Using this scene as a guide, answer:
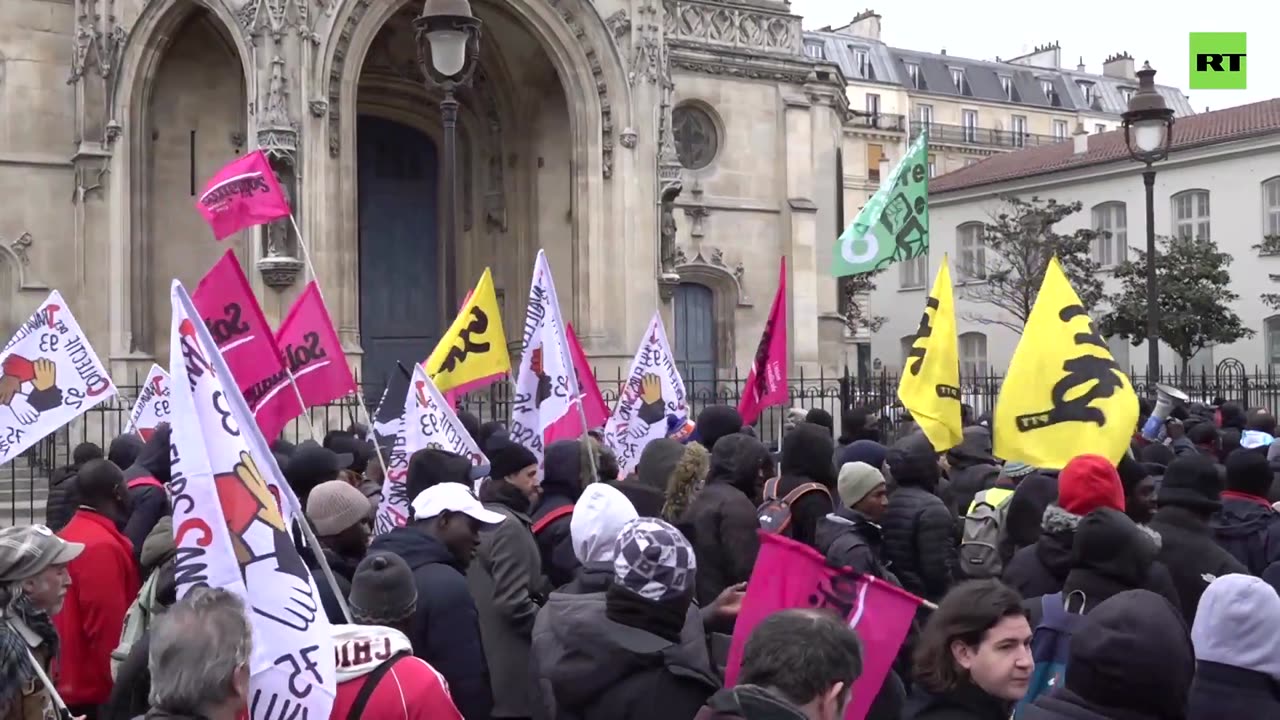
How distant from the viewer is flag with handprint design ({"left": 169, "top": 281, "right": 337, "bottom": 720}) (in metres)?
3.98

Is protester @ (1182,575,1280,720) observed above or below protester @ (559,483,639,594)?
below

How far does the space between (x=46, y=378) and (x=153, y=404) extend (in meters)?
2.05

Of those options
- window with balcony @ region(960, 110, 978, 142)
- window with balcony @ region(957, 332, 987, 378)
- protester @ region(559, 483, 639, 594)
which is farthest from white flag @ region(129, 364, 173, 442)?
window with balcony @ region(960, 110, 978, 142)

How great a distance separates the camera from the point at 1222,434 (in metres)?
11.2

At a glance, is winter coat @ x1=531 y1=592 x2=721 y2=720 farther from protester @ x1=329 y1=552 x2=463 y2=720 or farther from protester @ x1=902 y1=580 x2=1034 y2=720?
protester @ x1=902 y1=580 x2=1034 y2=720

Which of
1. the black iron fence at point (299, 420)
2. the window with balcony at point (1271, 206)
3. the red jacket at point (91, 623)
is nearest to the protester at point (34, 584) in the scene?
the red jacket at point (91, 623)

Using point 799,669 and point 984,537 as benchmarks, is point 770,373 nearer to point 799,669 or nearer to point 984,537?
point 984,537

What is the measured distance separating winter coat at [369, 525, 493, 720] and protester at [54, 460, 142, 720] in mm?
1786

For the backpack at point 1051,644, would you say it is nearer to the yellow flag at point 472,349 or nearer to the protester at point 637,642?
the protester at point 637,642

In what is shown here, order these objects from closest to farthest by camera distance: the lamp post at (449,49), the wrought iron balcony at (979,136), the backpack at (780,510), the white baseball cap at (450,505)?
the white baseball cap at (450,505)
the backpack at (780,510)
the lamp post at (449,49)
the wrought iron balcony at (979,136)

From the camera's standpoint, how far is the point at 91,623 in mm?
6652

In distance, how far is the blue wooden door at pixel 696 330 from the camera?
95.3ft

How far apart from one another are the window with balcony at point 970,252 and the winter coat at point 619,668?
4444 centimetres

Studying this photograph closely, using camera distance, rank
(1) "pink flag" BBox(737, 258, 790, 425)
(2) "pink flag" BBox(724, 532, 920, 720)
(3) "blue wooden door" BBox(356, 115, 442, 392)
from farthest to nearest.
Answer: (3) "blue wooden door" BBox(356, 115, 442, 392)
(1) "pink flag" BBox(737, 258, 790, 425)
(2) "pink flag" BBox(724, 532, 920, 720)
